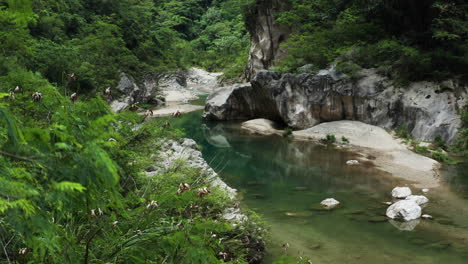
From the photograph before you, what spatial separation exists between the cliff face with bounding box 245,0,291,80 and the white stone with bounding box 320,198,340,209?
22935 millimetres

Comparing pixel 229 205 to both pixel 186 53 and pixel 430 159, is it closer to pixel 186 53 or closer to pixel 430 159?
pixel 430 159

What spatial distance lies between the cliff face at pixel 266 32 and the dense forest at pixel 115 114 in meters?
0.96

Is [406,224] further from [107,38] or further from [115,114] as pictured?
[107,38]

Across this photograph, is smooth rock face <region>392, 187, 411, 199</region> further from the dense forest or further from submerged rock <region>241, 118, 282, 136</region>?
submerged rock <region>241, 118, 282, 136</region>

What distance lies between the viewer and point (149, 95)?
3641 cm

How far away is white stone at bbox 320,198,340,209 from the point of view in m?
11.7

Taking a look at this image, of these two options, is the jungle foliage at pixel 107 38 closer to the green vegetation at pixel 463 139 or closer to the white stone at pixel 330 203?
the white stone at pixel 330 203

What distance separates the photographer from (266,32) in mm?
34375

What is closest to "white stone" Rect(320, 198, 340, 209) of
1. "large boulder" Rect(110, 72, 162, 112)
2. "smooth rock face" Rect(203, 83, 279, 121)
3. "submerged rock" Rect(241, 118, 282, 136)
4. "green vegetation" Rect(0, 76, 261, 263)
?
"green vegetation" Rect(0, 76, 261, 263)

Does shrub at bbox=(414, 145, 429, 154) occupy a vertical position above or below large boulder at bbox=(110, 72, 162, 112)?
below

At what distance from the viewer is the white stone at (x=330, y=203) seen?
38.3 ft

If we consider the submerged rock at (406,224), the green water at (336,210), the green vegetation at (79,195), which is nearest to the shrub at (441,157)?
the green water at (336,210)

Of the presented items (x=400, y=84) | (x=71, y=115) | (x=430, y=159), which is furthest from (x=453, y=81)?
(x=71, y=115)

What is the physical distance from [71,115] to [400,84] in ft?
66.3
